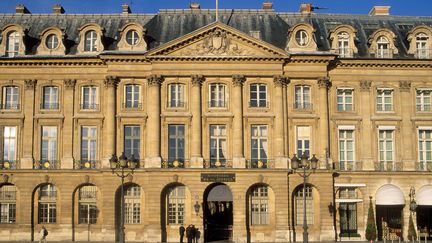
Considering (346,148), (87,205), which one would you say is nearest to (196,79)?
(87,205)

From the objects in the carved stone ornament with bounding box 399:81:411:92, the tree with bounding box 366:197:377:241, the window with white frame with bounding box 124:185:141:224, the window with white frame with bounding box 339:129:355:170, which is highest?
the carved stone ornament with bounding box 399:81:411:92

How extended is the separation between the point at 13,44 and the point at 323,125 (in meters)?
25.6

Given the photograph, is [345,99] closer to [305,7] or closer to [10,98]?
[305,7]

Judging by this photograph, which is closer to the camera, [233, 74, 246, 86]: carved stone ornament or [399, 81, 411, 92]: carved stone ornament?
[233, 74, 246, 86]: carved stone ornament

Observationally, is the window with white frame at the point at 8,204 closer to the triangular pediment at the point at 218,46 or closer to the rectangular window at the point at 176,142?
the rectangular window at the point at 176,142

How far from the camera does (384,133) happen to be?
55938mm

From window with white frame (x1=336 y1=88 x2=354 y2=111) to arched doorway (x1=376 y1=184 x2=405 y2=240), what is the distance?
6.92 meters

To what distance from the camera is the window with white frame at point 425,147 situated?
5572cm

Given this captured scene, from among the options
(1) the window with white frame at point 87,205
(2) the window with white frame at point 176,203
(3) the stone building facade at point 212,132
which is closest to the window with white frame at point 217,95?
(3) the stone building facade at point 212,132

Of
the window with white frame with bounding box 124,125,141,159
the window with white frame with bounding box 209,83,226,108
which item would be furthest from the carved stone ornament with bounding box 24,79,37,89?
the window with white frame with bounding box 209,83,226,108

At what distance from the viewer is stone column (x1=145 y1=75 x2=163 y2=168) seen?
53500mm

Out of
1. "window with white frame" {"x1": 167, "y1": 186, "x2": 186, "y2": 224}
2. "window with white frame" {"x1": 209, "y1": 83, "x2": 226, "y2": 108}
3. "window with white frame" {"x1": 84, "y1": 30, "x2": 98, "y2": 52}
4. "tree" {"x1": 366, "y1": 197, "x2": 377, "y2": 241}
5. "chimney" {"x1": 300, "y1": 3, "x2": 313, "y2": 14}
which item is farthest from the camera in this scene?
"chimney" {"x1": 300, "y1": 3, "x2": 313, "y2": 14}

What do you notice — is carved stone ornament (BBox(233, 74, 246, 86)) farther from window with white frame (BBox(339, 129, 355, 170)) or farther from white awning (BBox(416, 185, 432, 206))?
white awning (BBox(416, 185, 432, 206))

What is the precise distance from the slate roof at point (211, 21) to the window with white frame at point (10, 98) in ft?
11.8
